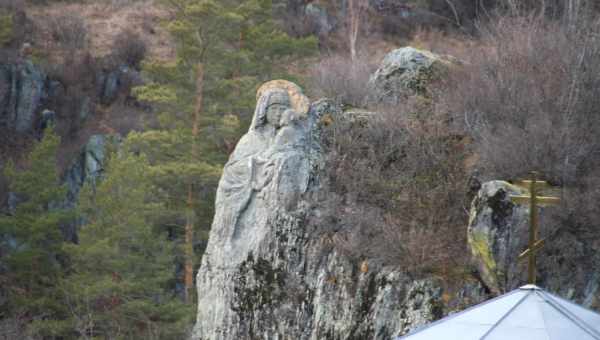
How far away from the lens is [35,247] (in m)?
19.8

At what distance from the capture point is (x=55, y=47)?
33969 millimetres

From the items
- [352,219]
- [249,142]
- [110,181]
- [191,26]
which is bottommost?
[110,181]

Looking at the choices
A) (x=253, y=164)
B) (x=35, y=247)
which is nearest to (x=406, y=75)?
(x=253, y=164)

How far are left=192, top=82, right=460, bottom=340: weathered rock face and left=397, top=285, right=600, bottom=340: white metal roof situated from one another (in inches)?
153

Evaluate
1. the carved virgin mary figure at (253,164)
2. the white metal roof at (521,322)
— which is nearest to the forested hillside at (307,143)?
the carved virgin mary figure at (253,164)

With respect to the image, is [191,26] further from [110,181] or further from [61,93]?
[61,93]

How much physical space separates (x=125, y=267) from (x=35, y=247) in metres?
3.43

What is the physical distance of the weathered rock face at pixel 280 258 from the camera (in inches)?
364

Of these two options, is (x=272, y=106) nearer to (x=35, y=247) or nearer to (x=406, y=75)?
(x=406, y=75)

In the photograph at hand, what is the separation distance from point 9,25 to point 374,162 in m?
22.1

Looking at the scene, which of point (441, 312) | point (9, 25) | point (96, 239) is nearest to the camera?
point (441, 312)

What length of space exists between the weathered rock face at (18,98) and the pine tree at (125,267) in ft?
44.9

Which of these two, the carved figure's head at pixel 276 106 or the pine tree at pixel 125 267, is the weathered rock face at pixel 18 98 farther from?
the carved figure's head at pixel 276 106

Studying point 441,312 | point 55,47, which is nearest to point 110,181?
point 441,312
